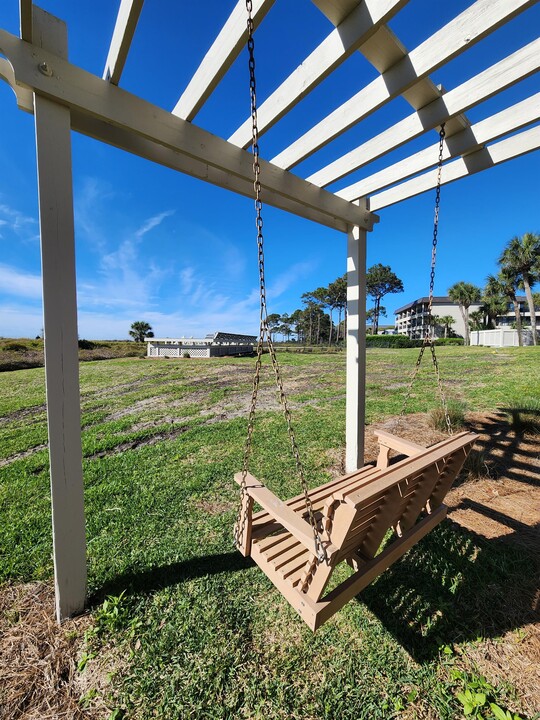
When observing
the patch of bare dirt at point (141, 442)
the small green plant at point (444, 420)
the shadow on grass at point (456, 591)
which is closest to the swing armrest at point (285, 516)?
the shadow on grass at point (456, 591)

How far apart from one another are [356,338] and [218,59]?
8.32ft

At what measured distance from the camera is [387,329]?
7406 cm

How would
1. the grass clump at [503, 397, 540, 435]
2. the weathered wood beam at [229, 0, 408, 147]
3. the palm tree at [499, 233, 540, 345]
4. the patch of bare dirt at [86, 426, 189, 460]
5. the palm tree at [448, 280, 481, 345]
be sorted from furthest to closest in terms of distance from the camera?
1. the palm tree at [448, 280, 481, 345]
2. the palm tree at [499, 233, 540, 345]
3. the grass clump at [503, 397, 540, 435]
4. the patch of bare dirt at [86, 426, 189, 460]
5. the weathered wood beam at [229, 0, 408, 147]

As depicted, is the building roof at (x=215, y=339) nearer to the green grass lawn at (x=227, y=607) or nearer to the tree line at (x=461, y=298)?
the tree line at (x=461, y=298)

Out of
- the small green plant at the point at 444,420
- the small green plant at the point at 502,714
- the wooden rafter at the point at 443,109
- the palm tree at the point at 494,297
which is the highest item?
the palm tree at the point at 494,297

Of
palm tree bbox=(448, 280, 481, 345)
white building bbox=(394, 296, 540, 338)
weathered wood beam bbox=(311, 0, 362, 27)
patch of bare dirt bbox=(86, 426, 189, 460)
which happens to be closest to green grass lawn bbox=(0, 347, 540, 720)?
patch of bare dirt bbox=(86, 426, 189, 460)

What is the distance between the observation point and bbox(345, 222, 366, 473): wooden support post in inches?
126

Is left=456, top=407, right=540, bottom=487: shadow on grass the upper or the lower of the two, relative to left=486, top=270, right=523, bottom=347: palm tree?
lower

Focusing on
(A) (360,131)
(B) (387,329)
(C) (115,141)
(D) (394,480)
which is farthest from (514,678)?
(B) (387,329)

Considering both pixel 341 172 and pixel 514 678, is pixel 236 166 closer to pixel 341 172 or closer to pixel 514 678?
pixel 341 172

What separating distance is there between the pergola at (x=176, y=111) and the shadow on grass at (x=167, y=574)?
19 centimetres

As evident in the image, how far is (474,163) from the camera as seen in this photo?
2504 millimetres

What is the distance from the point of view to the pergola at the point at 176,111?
4.71 feet

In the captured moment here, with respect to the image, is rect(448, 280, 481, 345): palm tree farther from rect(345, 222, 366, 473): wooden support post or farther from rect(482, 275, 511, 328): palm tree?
rect(345, 222, 366, 473): wooden support post
